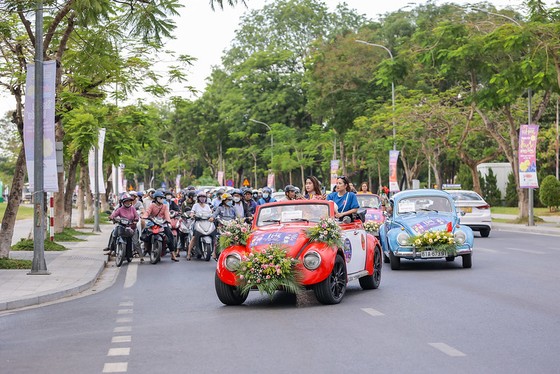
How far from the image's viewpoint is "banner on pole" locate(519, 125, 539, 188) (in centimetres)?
3875

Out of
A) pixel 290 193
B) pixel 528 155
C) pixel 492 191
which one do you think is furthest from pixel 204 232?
pixel 492 191

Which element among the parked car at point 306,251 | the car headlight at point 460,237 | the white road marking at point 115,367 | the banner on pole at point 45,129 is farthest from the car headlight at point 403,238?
the white road marking at point 115,367

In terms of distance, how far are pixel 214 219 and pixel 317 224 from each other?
10.6 metres

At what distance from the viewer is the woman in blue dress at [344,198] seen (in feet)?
51.9

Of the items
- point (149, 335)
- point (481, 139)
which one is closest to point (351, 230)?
point (149, 335)

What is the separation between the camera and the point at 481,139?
69500 mm

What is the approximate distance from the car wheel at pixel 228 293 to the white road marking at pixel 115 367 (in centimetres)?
462

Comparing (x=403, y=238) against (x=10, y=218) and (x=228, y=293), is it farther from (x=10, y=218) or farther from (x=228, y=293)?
(x=10, y=218)

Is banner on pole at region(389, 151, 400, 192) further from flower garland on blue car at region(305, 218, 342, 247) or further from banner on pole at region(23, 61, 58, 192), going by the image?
flower garland on blue car at region(305, 218, 342, 247)

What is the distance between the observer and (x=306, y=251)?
13.3 meters

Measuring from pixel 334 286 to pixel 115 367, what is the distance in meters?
5.32

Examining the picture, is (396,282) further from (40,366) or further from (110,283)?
(40,366)

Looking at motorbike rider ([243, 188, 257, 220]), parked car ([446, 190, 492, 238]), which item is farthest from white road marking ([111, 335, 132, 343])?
parked car ([446, 190, 492, 238])

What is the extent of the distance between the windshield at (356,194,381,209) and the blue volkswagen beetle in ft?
23.0
